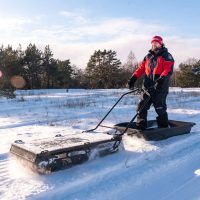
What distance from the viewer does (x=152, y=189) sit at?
3.96 metres

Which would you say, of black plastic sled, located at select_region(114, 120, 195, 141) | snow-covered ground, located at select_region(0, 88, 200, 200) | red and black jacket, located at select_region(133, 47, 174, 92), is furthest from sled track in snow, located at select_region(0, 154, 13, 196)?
red and black jacket, located at select_region(133, 47, 174, 92)

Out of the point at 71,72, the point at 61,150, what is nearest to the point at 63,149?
the point at 61,150

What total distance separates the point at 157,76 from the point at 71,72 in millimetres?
40488

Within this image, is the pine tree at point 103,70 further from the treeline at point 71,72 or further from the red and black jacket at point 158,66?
the red and black jacket at point 158,66

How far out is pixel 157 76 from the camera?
6141 mm

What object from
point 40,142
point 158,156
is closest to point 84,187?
point 40,142

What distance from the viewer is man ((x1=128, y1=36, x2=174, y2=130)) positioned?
19.6 feet

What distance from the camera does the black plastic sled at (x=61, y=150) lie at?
162 inches

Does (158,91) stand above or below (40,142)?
above

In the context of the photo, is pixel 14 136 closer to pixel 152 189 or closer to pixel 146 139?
pixel 146 139

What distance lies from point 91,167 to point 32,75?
38.8 m

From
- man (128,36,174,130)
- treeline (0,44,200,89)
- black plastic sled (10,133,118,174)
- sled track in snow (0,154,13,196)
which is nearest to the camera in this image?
sled track in snow (0,154,13,196)

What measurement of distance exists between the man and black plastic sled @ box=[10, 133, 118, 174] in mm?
1419

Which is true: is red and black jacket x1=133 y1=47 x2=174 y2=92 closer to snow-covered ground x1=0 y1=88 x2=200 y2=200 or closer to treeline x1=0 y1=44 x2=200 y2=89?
snow-covered ground x1=0 y1=88 x2=200 y2=200
